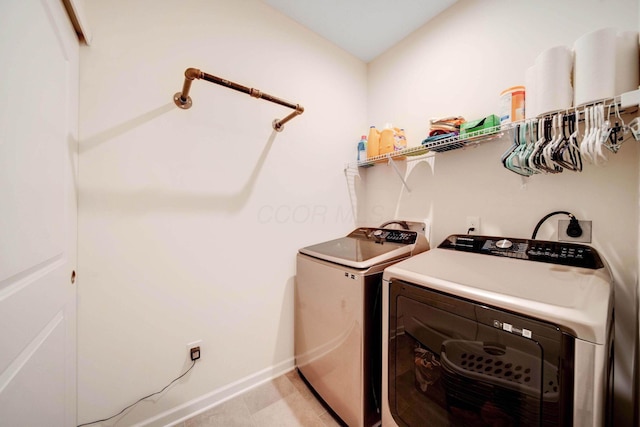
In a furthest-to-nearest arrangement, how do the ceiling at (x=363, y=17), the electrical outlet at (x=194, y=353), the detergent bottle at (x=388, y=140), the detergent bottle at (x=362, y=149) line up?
the detergent bottle at (x=362, y=149) < the detergent bottle at (x=388, y=140) < the ceiling at (x=363, y=17) < the electrical outlet at (x=194, y=353)

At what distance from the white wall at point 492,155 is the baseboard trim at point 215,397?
1.44m

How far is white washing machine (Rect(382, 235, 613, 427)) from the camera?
1.91 ft

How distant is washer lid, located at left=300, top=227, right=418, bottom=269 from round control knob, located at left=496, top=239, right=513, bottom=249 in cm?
43

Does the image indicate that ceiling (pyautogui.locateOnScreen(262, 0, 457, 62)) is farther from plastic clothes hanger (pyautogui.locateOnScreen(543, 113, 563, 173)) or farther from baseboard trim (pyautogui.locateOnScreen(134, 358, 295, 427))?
baseboard trim (pyautogui.locateOnScreen(134, 358, 295, 427))

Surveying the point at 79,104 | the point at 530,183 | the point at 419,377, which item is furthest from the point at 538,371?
the point at 79,104

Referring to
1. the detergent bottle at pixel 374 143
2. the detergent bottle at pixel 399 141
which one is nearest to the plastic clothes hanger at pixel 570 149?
the detergent bottle at pixel 399 141

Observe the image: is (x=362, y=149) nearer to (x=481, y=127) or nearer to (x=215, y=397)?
(x=481, y=127)

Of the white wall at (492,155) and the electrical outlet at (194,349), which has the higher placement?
the white wall at (492,155)

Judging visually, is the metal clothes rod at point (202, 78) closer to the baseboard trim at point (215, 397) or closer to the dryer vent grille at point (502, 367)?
the dryer vent grille at point (502, 367)

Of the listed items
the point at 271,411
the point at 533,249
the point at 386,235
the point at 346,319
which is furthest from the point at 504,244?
the point at 271,411

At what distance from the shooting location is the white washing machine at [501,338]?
0.58 m

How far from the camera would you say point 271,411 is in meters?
1.33

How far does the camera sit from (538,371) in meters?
0.63

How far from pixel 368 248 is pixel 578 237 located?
101 centimetres
